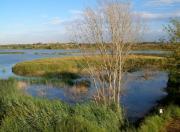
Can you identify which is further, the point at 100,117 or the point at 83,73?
the point at 83,73

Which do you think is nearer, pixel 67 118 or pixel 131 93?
pixel 67 118

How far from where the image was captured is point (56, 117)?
13305 millimetres

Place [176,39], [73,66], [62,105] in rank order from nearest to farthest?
[62,105] → [176,39] → [73,66]

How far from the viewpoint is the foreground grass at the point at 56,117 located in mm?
12055

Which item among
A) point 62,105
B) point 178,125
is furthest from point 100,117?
point 178,125

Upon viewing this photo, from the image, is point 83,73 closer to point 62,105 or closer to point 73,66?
point 73,66

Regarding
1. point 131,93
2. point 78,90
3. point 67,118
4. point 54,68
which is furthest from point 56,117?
point 54,68

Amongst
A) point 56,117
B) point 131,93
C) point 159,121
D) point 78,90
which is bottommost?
point 131,93

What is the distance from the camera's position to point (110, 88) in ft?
54.9

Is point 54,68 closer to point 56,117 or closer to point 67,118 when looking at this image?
point 56,117

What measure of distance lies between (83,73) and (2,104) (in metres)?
23.5

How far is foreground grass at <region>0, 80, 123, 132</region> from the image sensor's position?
12.1 meters

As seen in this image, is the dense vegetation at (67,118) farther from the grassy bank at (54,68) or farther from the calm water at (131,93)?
the grassy bank at (54,68)

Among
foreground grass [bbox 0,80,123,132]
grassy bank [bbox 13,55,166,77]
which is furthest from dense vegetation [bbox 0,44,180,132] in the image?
grassy bank [bbox 13,55,166,77]
